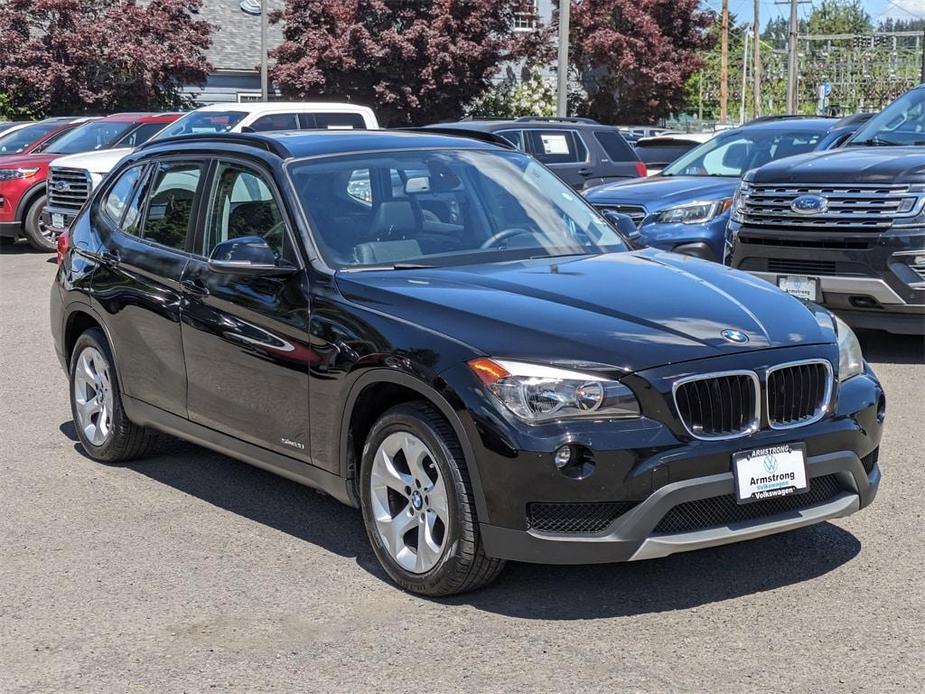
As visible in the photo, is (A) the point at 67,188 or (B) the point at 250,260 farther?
(A) the point at 67,188

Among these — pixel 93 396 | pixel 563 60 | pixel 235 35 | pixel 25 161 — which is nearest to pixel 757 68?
pixel 235 35

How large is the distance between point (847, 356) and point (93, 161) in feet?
45.9

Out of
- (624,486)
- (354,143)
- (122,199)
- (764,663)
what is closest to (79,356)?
(122,199)

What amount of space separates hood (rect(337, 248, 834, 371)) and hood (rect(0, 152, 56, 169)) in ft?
48.0

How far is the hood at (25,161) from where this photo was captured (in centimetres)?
1889

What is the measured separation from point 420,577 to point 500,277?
1.26 m

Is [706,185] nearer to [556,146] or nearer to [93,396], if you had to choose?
[556,146]

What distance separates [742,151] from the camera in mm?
13742

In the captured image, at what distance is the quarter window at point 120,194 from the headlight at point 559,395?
10.8ft

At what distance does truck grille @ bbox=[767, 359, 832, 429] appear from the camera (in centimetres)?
489

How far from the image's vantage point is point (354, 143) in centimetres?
635

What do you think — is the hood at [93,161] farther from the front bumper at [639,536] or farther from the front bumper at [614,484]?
the front bumper at [639,536]

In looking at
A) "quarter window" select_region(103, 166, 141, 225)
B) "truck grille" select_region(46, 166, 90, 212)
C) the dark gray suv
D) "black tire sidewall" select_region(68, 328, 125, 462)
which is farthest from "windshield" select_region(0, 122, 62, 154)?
"black tire sidewall" select_region(68, 328, 125, 462)

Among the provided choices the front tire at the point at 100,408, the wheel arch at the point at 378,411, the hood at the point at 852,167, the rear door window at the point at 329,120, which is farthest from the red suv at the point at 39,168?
the wheel arch at the point at 378,411
